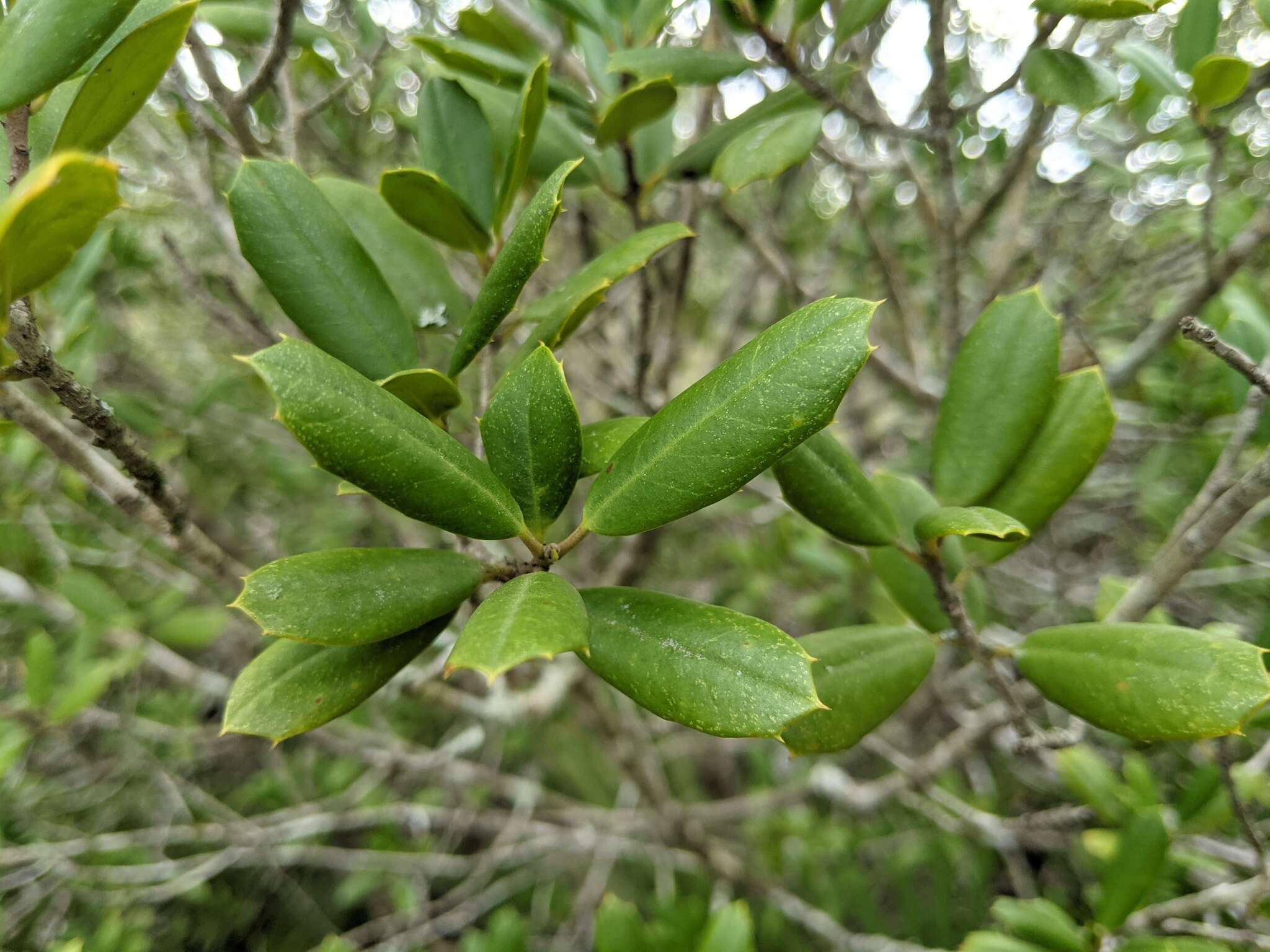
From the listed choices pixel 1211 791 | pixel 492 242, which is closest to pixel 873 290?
pixel 1211 791

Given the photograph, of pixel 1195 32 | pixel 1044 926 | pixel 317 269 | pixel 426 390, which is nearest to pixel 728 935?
pixel 1044 926

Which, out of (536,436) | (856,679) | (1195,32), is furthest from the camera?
(1195,32)

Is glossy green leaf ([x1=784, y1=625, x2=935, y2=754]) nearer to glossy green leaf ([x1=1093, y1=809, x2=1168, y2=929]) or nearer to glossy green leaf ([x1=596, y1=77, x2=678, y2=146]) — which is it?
glossy green leaf ([x1=1093, y1=809, x2=1168, y2=929])

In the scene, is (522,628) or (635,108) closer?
(522,628)

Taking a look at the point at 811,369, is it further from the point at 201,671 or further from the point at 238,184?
the point at 201,671

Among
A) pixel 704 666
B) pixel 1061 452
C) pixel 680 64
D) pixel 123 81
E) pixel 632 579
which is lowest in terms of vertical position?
pixel 632 579

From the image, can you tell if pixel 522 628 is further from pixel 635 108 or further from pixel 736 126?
pixel 736 126

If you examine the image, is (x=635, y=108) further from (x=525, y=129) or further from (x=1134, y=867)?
(x=1134, y=867)

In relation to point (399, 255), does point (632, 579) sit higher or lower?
lower

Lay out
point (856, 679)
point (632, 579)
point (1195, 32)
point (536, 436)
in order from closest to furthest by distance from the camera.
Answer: point (536, 436), point (856, 679), point (1195, 32), point (632, 579)
